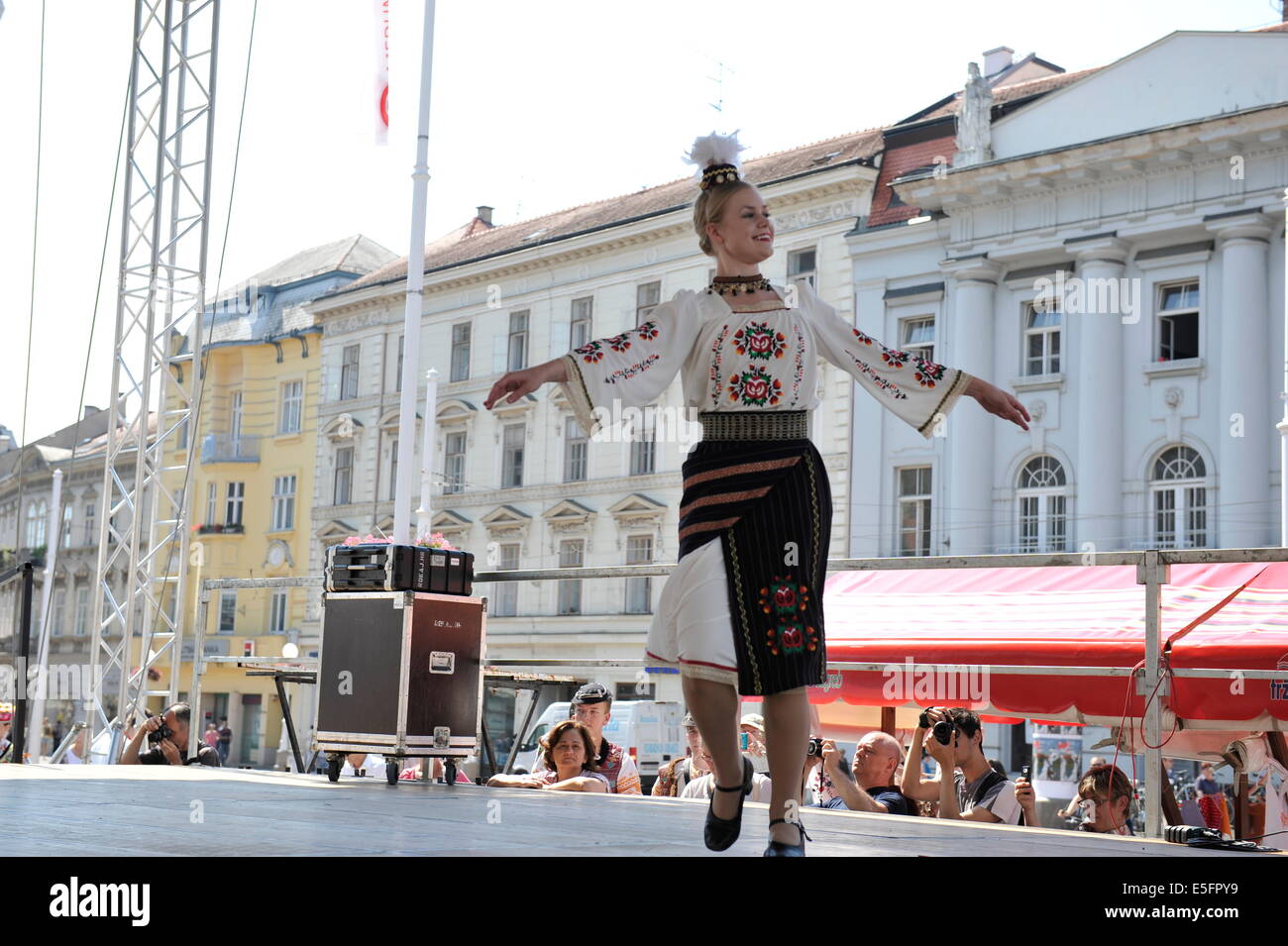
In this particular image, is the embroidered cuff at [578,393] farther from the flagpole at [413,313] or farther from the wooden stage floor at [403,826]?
the flagpole at [413,313]

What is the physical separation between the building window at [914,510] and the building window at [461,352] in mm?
13691

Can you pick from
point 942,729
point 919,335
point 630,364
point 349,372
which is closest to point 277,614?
point 349,372

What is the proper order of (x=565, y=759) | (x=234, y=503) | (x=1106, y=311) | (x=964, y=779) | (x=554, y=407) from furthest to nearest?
(x=234, y=503) < (x=554, y=407) < (x=1106, y=311) < (x=565, y=759) < (x=964, y=779)

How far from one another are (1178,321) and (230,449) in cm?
2823

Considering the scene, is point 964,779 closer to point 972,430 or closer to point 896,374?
point 896,374

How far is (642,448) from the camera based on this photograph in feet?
113

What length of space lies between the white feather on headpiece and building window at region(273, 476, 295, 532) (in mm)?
40356

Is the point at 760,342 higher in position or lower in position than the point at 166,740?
higher

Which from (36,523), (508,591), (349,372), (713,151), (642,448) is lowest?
(508,591)

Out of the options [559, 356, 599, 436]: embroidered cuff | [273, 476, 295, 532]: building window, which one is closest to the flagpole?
[559, 356, 599, 436]: embroidered cuff

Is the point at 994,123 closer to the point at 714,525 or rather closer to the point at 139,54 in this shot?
the point at 139,54

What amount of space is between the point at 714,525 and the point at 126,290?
14540 mm

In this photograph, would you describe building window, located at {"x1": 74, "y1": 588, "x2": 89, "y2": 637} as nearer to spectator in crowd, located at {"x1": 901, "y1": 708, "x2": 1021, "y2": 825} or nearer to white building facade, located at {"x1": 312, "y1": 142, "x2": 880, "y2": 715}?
white building facade, located at {"x1": 312, "y1": 142, "x2": 880, "y2": 715}
